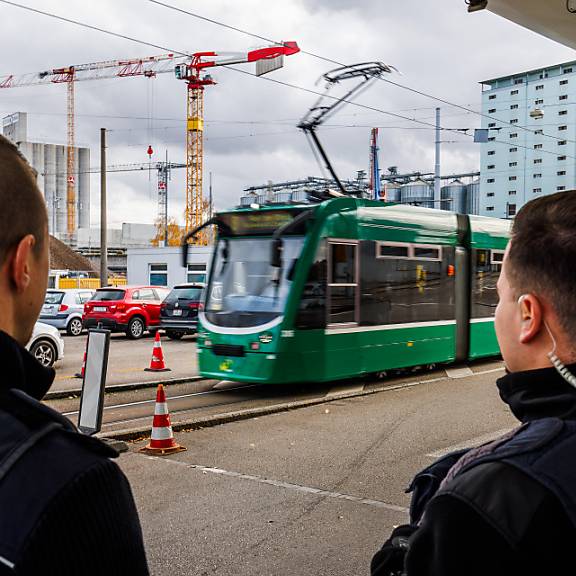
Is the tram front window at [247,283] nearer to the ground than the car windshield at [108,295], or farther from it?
farther from it

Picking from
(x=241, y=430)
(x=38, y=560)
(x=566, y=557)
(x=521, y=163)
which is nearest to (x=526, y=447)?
(x=566, y=557)

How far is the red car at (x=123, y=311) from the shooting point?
80.0ft

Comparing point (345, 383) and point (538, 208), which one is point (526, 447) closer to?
point (538, 208)

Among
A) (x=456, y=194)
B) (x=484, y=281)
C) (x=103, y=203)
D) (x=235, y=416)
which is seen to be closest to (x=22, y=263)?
(x=235, y=416)

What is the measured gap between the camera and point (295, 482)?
23.0ft

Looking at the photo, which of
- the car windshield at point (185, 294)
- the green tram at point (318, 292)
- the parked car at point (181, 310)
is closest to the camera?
the green tram at point (318, 292)

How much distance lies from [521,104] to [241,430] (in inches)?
1007

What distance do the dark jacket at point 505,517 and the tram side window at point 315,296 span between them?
10271 mm

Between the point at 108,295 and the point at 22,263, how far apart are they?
78.7 ft

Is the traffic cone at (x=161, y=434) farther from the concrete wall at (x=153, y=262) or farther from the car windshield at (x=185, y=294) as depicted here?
the concrete wall at (x=153, y=262)

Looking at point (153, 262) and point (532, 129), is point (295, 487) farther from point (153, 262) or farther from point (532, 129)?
point (153, 262)

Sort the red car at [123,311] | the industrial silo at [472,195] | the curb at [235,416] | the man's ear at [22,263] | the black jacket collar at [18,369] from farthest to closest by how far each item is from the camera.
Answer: the industrial silo at [472,195]
the red car at [123,311]
the curb at [235,416]
the man's ear at [22,263]
the black jacket collar at [18,369]

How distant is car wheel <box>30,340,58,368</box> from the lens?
15062 mm

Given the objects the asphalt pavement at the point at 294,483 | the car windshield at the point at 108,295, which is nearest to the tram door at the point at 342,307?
the asphalt pavement at the point at 294,483
